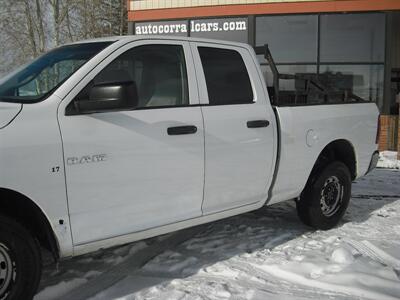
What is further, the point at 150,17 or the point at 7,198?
the point at 150,17

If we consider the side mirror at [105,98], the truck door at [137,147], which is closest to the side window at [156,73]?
the truck door at [137,147]

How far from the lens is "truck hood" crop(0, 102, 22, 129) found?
317cm

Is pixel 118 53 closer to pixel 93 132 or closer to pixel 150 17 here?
pixel 93 132

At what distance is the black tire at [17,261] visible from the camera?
3.23 meters

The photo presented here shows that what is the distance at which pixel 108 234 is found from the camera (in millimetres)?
3680

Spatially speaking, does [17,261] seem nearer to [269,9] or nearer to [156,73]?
[156,73]

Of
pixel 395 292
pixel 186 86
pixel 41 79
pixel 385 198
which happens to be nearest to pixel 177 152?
pixel 186 86

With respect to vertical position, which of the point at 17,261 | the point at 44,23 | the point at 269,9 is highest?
the point at 44,23

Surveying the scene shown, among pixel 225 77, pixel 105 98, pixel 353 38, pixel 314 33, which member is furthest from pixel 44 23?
pixel 105 98

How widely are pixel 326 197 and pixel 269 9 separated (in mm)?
9191

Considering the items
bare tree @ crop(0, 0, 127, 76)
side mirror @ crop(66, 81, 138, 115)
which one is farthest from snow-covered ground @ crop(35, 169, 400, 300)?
bare tree @ crop(0, 0, 127, 76)

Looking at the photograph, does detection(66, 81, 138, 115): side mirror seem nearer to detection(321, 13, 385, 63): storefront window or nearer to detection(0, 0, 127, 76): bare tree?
detection(321, 13, 385, 63): storefront window

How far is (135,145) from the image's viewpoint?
376cm

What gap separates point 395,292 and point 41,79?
9.97 feet
